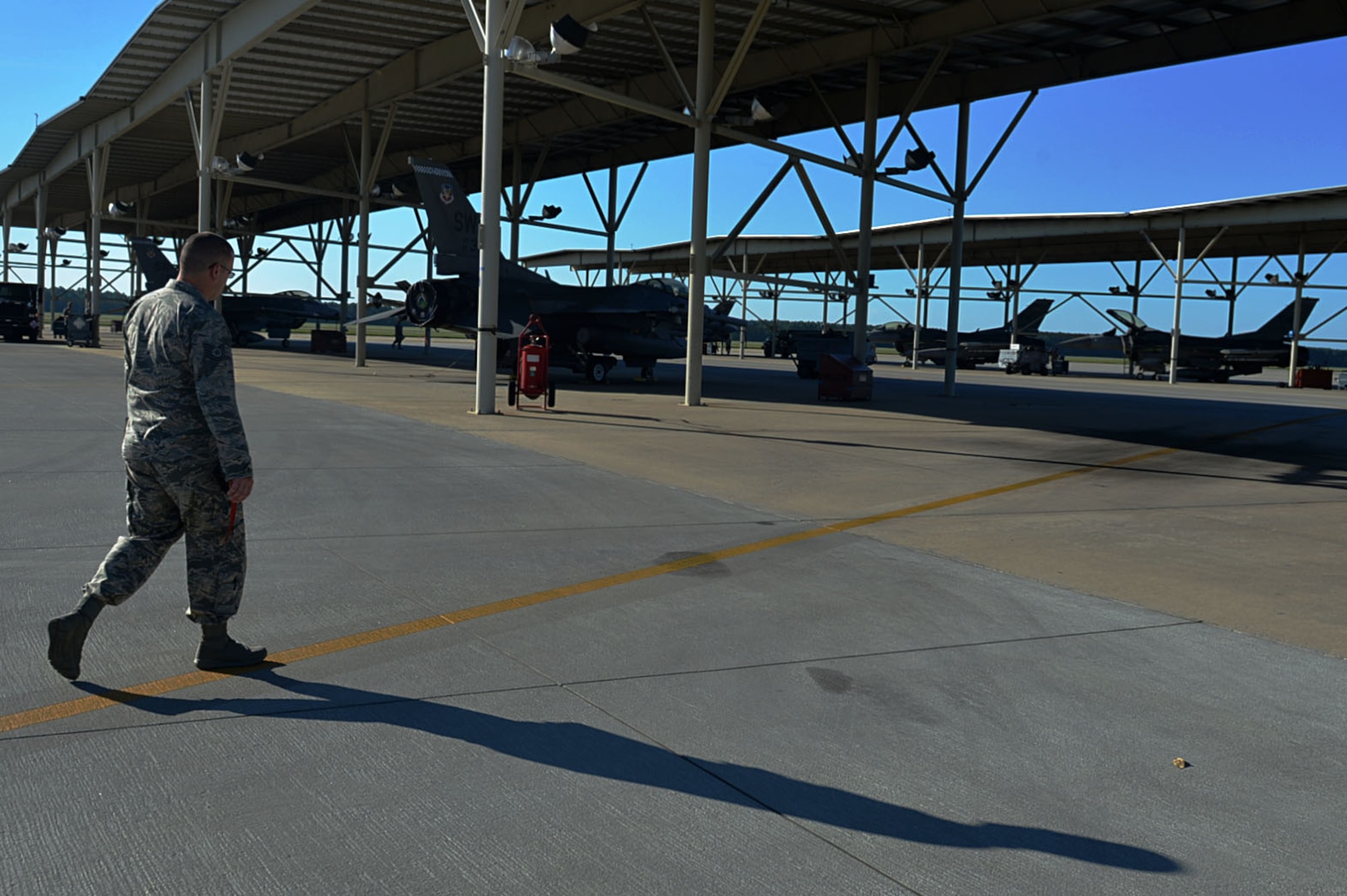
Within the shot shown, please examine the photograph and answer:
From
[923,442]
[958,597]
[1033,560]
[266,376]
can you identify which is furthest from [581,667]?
[266,376]

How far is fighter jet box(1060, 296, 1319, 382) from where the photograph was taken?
50844 millimetres

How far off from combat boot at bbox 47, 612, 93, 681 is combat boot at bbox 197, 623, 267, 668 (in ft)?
1.51

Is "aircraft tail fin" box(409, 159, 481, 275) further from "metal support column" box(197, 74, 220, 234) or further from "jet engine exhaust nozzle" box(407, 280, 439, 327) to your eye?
"metal support column" box(197, 74, 220, 234)

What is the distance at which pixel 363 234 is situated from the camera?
1208 inches

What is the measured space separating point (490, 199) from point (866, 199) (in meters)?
11.2

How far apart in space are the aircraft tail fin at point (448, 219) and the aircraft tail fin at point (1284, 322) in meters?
45.6

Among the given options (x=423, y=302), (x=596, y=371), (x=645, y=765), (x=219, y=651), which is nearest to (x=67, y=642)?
(x=219, y=651)

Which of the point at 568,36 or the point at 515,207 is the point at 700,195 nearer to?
the point at 568,36

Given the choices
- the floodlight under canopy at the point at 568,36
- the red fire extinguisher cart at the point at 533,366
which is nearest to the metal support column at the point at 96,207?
the red fire extinguisher cart at the point at 533,366

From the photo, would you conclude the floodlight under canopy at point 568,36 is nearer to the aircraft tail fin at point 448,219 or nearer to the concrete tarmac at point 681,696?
the concrete tarmac at point 681,696

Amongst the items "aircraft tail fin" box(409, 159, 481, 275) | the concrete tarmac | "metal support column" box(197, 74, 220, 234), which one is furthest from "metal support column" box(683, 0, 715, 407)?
"metal support column" box(197, 74, 220, 234)

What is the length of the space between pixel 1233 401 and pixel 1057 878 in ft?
103

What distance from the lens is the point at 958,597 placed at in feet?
20.7

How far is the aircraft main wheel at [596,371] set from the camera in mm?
28125
